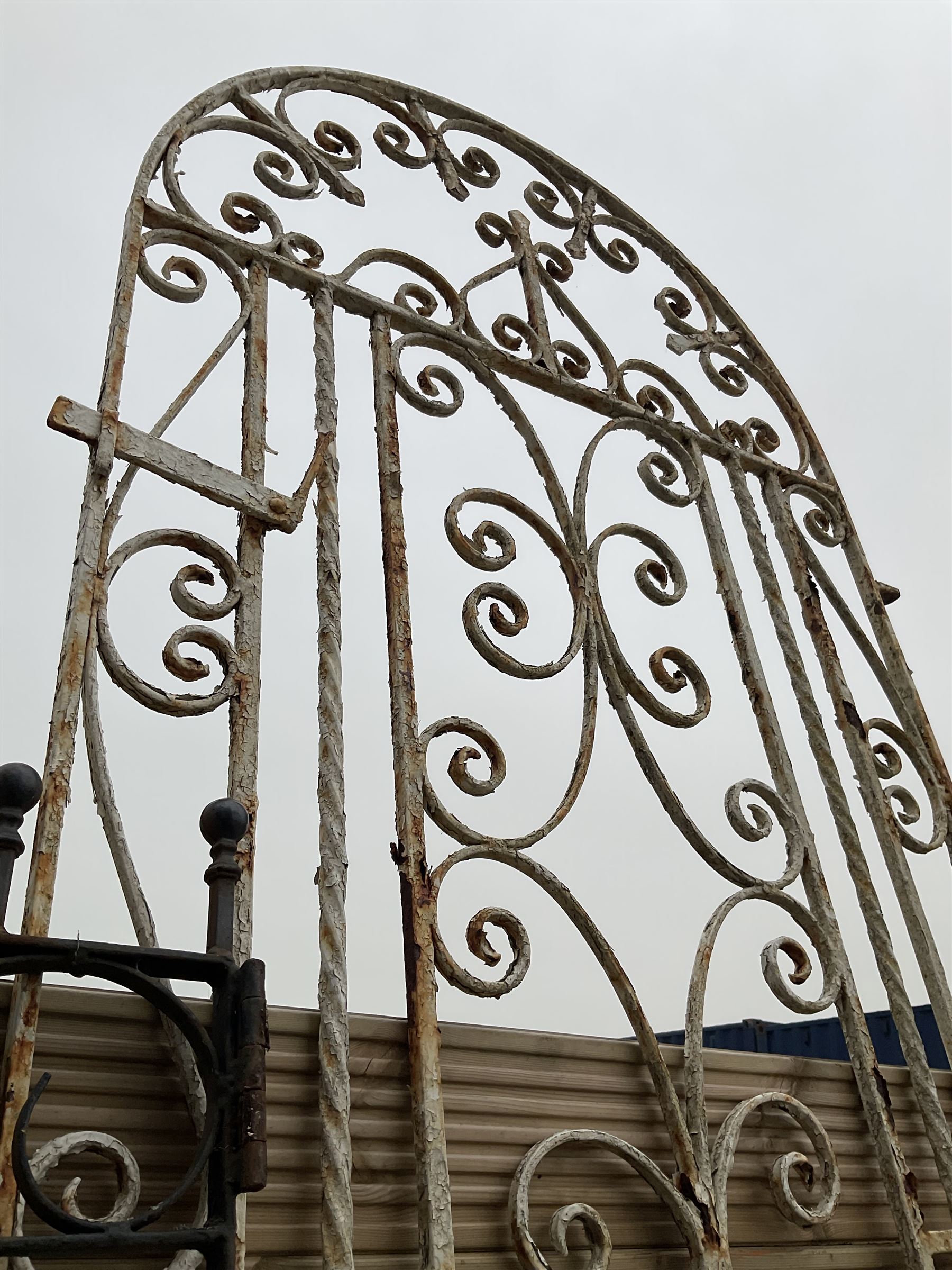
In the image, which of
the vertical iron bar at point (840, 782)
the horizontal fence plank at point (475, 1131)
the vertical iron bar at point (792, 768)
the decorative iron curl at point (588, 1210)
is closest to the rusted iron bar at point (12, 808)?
the horizontal fence plank at point (475, 1131)

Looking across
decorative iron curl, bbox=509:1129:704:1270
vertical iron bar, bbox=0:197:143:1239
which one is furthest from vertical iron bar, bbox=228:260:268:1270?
decorative iron curl, bbox=509:1129:704:1270

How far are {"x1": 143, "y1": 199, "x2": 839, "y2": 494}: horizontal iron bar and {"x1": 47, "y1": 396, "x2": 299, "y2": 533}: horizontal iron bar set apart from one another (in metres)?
0.37

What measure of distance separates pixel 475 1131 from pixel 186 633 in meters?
0.58

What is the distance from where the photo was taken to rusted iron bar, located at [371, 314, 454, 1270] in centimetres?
98

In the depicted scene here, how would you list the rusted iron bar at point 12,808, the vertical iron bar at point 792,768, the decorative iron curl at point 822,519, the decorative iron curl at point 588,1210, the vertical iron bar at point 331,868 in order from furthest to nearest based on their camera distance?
the decorative iron curl at point 822,519, the vertical iron bar at point 792,768, the decorative iron curl at point 588,1210, the vertical iron bar at point 331,868, the rusted iron bar at point 12,808

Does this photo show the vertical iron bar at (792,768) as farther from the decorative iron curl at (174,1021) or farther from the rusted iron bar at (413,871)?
the decorative iron curl at (174,1021)

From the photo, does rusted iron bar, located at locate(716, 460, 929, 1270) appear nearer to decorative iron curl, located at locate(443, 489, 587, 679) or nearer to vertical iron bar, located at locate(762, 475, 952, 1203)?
vertical iron bar, located at locate(762, 475, 952, 1203)

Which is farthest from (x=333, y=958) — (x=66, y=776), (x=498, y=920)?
(x=66, y=776)

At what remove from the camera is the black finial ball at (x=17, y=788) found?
2.75 ft

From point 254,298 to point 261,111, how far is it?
377 millimetres

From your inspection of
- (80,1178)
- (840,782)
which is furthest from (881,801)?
(80,1178)

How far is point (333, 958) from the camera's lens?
3.38 feet

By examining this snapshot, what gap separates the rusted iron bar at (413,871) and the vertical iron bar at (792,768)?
1.94ft

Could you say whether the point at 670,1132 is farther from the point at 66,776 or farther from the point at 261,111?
the point at 261,111
